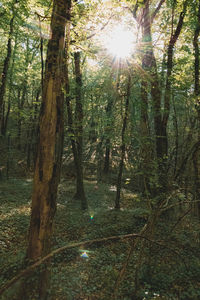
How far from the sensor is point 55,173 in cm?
329

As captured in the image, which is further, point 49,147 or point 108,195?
point 108,195

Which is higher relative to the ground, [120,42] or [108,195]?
[120,42]

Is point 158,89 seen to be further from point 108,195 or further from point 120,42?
point 108,195

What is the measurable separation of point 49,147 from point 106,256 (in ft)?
14.1

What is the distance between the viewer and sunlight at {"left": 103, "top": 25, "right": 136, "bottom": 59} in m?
6.47

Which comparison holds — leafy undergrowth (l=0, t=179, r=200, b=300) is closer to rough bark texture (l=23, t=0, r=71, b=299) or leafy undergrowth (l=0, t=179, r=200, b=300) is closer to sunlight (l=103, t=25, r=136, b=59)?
rough bark texture (l=23, t=0, r=71, b=299)

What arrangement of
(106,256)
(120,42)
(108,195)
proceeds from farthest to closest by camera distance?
(108,195)
(120,42)
(106,256)

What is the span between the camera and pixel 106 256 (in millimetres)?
5789

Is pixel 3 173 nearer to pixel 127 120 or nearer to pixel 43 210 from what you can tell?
pixel 127 120

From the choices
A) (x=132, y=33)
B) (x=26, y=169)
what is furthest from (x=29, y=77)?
(x=132, y=33)

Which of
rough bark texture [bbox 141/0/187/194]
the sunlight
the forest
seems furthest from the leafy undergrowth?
the sunlight

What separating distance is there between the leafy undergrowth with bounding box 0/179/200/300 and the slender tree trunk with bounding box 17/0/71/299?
1394 millimetres

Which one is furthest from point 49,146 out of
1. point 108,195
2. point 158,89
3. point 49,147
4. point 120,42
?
point 108,195

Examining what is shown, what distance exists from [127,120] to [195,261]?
5.98 m
